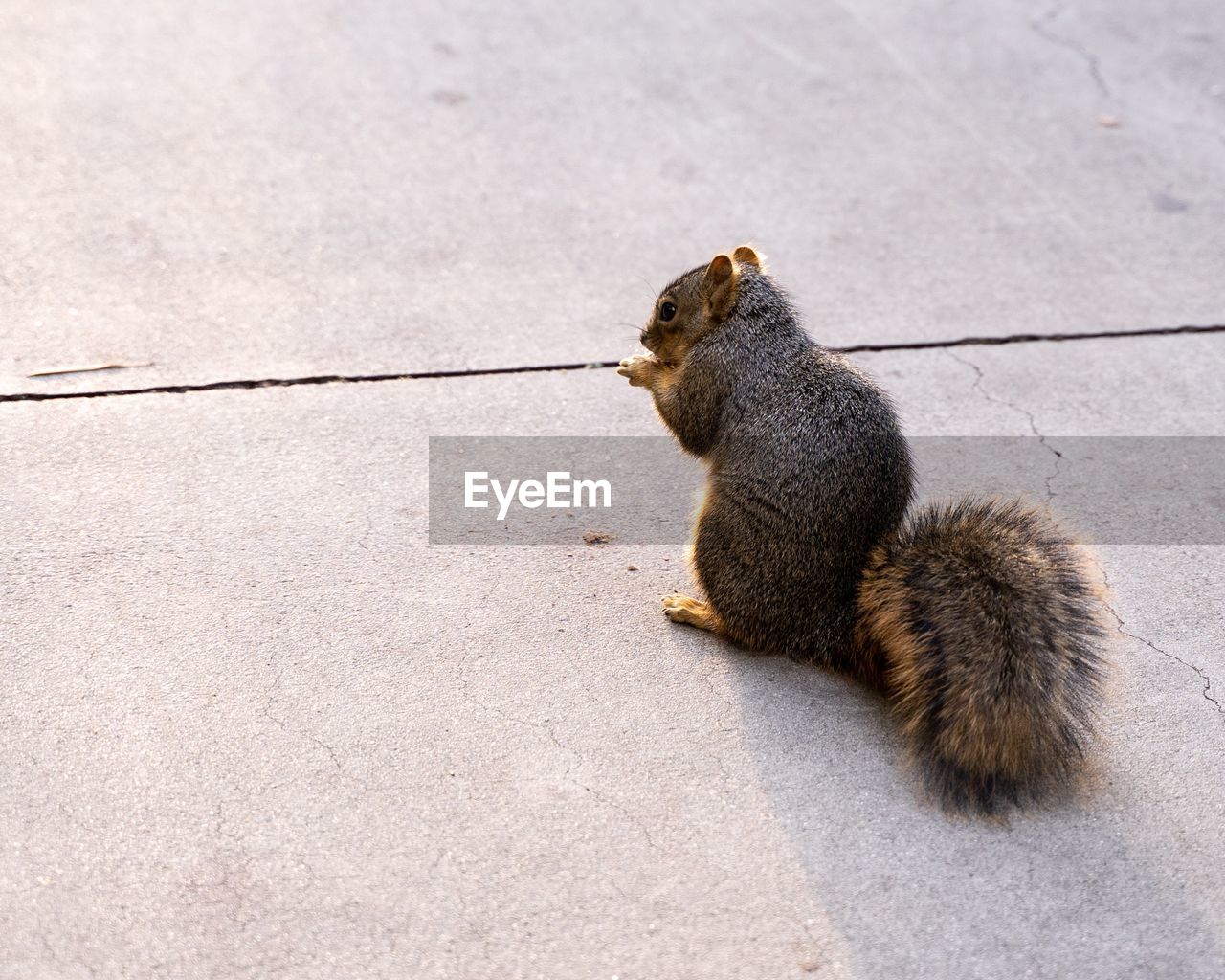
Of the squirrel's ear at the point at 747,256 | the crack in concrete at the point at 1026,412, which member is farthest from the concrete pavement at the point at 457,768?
the squirrel's ear at the point at 747,256

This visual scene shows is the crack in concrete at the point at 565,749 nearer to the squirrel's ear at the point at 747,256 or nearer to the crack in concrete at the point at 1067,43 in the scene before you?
the squirrel's ear at the point at 747,256

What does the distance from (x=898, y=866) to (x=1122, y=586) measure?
3.73 feet

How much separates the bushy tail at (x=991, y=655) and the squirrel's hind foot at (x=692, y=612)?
0.37 metres

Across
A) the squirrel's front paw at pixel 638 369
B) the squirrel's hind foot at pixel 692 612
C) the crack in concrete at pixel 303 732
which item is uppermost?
the squirrel's front paw at pixel 638 369

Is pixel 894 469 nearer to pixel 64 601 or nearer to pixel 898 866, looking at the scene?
pixel 898 866

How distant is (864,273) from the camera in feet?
14.6

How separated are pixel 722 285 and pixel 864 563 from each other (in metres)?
0.70

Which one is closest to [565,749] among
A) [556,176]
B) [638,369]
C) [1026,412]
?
[638,369]

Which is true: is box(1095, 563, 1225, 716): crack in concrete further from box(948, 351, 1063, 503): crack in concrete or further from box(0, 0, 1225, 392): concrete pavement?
box(0, 0, 1225, 392): concrete pavement

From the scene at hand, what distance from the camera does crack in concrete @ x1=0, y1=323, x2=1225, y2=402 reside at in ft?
11.7

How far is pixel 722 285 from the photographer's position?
2982mm

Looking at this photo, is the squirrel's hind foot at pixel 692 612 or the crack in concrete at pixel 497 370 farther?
the crack in concrete at pixel 497 370

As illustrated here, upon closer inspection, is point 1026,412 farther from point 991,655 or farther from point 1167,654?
point 991,655

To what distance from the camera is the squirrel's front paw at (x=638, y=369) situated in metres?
3.13
